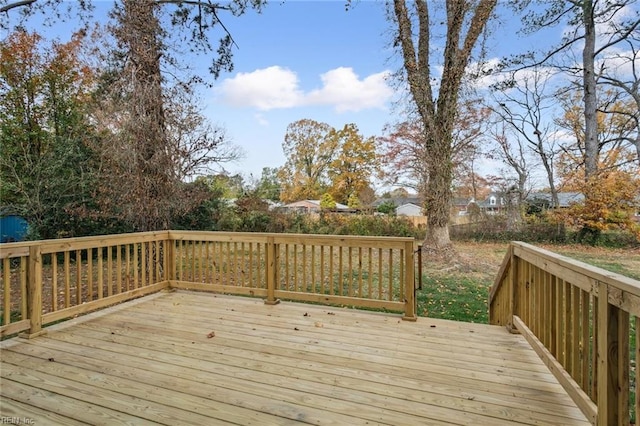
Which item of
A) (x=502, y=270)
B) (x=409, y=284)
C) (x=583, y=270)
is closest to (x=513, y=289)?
(x=502, y=270)

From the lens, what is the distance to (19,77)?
808 centimetres

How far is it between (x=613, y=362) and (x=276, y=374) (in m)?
1.87

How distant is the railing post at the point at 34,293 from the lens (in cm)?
296

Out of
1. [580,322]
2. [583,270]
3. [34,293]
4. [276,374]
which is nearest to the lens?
[583,270]

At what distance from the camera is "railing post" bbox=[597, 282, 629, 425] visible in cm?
144

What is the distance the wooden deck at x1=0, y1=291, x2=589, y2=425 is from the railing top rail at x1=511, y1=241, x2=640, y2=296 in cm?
79

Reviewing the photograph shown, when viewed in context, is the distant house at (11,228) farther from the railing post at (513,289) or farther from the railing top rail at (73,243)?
the railing post at (513,289)

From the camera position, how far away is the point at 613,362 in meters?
1.46

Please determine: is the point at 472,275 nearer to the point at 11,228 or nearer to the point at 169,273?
the point at 169,273

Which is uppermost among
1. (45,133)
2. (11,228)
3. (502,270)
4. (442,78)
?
(442,78)

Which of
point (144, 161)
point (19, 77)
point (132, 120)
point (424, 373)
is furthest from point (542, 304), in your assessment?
point (19, 77)

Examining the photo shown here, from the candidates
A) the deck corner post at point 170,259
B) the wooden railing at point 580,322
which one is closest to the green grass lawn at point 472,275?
the wooden railing at point 580,322

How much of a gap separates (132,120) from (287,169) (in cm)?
1747

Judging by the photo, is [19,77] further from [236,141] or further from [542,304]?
[542,304]
